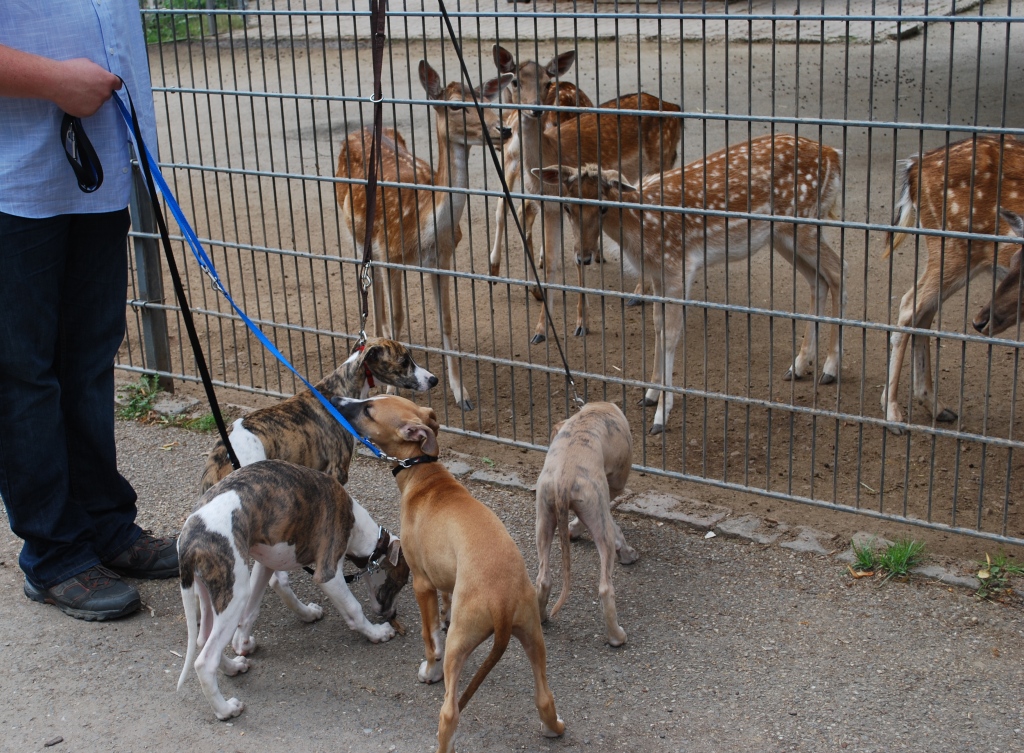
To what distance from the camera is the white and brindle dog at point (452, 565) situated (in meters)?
3.08

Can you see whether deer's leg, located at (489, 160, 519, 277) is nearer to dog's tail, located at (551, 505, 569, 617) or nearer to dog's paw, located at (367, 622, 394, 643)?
dog's tail, located at (551, 505, 569, 617)

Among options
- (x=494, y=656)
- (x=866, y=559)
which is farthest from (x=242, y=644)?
(x=866, y=559)

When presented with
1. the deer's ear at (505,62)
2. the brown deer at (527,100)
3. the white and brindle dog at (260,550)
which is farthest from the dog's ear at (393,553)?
the deer's ear at (505,62)

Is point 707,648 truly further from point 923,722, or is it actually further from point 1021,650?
point 1021,650

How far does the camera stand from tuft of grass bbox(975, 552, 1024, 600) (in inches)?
154

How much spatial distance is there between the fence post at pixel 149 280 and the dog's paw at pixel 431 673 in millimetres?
3175

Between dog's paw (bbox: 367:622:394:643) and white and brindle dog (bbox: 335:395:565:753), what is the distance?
0.57ft

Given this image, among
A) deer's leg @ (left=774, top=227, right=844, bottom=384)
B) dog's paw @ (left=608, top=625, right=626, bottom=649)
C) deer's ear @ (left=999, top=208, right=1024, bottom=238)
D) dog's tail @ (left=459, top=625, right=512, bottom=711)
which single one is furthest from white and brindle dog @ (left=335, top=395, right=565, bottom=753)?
deer's leg @ (left=774, top=227, right=844, bottom=384)

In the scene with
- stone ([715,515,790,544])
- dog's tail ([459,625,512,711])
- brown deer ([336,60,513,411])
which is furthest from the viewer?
brown deer ([336,60,513,411])

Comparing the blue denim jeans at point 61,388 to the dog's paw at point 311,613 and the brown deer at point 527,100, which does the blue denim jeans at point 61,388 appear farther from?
the brown deer at point 527,100

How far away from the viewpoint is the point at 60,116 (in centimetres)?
363

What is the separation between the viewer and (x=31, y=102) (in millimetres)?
3559

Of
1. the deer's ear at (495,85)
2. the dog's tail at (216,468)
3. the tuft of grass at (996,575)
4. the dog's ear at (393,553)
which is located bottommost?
the tuft of grass at (996,575)

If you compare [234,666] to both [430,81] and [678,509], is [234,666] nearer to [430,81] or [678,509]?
[678,509]
